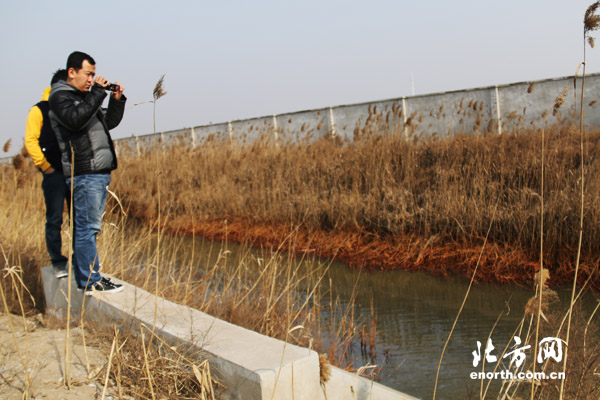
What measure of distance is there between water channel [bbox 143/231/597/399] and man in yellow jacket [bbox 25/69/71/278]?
1.26m

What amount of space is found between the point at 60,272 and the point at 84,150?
107 centimetres

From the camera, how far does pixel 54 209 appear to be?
13.7ft

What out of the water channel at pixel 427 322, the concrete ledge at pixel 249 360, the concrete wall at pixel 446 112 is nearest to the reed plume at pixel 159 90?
the concrete ledge at pixel 249 360

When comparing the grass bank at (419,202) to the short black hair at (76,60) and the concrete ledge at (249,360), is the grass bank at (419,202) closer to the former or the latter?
the short black hair at (76,60)

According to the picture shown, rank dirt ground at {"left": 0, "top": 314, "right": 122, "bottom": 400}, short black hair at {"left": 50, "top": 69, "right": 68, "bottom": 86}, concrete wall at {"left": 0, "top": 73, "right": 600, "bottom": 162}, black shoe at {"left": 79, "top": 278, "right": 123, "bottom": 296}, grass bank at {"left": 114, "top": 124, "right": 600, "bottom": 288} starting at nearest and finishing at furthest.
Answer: dirt ground at {"left": 0, "top": 314, "right": 122, "bottom": 400} → black shoe at {"left": 79, "top": 278, "right": 123, "bottom": 296} → short black hair at {"left": 50, "top": 69, "right": 68, "bottom": 86} → grass bank at {"left": 114, "top": 124, "right": 600, "bottom": 288} → concrete wall at {"left": 0, "top": 73, "right": 600, "bottom": 162}

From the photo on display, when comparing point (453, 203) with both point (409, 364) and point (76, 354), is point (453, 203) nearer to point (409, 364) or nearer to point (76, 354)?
point (409, 364)

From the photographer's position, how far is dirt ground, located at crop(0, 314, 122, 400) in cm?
254

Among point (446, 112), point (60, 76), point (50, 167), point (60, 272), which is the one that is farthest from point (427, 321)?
point (446, 112)

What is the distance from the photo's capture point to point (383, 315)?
197 inches

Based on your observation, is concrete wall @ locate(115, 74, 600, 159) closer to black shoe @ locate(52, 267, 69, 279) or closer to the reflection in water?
the reflection in water

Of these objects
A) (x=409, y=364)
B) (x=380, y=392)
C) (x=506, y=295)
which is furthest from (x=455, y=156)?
(x=380, y=392)

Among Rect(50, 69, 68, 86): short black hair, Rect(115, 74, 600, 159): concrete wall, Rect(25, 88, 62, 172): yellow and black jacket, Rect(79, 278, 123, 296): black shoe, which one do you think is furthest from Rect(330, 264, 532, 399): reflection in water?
Rect(115, 74, 600, 159): concrete wall

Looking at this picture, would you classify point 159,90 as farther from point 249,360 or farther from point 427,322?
point 427,322

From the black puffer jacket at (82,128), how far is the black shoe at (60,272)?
827 mm
